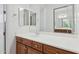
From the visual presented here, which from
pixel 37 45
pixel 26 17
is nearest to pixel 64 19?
pixel 37 45

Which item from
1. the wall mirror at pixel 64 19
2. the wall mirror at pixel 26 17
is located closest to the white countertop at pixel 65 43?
the wall mirror at pixel 64 19

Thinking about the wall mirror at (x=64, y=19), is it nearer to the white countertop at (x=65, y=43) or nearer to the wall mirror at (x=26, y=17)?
the white countertop at (x=65, y=43)

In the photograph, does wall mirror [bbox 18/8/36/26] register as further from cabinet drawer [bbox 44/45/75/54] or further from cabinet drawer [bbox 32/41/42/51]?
cabinet drawer [bbox 44/45/75/54]

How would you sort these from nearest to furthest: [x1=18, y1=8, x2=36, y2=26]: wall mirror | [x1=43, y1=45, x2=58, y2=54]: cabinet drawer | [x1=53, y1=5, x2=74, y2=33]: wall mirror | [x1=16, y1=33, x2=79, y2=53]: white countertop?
[x1=16, y1=33, x2=79, y2=53]: white countertop
[x1=43, y1=45, x2=58, y2=54]: cabinet drawer
[x1=53, y1=5, x2=74, y2=33]: wall mirror
[x1=18, y1=8, x2=36, y2=26]: wall mirror

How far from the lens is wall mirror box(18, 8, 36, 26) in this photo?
3.01 m

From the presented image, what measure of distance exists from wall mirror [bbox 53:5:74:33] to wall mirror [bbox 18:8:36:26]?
980 mm

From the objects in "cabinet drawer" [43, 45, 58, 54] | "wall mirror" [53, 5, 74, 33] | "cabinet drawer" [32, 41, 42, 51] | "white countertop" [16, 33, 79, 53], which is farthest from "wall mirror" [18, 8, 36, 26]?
"cabinet drawer" [43, 45, 58, 54]

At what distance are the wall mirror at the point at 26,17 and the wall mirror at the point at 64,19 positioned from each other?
980 mm

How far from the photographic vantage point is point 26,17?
306cm

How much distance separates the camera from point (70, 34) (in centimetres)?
180

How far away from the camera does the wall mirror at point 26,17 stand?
301 centimetres

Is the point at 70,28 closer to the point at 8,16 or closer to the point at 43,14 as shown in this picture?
the point at 43,14
